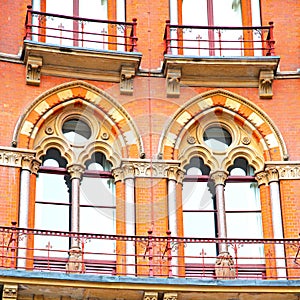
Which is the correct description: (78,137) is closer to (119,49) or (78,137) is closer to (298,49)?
(119,49)

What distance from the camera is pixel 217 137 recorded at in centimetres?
2133

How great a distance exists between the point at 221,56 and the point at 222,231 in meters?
3.54

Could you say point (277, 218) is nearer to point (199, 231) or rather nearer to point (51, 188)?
point (199, 231)

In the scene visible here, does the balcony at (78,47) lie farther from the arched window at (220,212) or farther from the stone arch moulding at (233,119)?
the arched window at (220,212)

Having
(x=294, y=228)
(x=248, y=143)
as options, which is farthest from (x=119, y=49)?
(x=294, y=228)

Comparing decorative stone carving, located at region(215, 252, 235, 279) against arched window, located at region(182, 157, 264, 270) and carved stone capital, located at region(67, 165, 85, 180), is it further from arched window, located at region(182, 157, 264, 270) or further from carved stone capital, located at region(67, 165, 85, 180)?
carved stone capital, located at region(67, 165, 85, 180)

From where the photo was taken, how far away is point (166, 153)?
20672mm

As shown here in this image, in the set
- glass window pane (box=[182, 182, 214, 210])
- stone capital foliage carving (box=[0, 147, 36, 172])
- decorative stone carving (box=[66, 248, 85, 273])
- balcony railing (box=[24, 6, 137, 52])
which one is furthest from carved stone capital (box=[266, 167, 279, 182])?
stone capital foliage carving (box=[0, 147, 36, 172])

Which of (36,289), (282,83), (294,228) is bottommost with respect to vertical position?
(36,289)

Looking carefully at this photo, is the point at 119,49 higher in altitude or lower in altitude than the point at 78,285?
higher

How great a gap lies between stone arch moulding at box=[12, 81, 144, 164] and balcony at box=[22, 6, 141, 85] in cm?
30

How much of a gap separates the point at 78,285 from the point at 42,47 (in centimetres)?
503

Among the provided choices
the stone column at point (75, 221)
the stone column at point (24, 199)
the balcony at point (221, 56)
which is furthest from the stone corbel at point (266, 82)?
the stone column at point (24, 199)

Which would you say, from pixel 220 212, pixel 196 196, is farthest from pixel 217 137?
pixel 220 212
